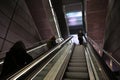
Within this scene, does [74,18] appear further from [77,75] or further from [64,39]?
[77,75]

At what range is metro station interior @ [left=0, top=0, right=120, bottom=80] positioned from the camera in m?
3.12

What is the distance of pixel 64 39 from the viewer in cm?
1211

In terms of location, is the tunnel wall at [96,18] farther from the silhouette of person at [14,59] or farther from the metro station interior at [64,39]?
the silhouette of person at [14,59]

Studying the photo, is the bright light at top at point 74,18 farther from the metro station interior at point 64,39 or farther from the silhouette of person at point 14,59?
the silhouette of person at point 14,59

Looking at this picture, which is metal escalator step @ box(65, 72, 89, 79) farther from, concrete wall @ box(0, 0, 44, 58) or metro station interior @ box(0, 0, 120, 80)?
concrete wall @ box(0, 0, 44, 58)

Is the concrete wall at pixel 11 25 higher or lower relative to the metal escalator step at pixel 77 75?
higher

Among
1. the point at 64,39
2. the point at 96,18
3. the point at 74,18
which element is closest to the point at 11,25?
the point at 64,39

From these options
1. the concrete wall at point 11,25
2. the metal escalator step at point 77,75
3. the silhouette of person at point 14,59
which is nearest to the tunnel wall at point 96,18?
the concrete wall at point 11,25

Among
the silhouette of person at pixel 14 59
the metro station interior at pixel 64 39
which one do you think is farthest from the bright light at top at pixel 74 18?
the silhouette of person at pixel 14 59

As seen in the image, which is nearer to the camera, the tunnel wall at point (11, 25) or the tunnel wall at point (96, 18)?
the tunnel wall at point (11, 25)

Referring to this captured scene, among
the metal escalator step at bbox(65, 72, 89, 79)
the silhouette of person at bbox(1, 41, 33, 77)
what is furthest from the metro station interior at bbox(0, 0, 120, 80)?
the silhouette of person at bbox(1, 41, 33, 77)

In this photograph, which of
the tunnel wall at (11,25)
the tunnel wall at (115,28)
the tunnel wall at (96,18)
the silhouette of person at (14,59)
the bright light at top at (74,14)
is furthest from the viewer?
the bright light at top at (74,14)

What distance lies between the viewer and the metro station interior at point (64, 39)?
3.12 m

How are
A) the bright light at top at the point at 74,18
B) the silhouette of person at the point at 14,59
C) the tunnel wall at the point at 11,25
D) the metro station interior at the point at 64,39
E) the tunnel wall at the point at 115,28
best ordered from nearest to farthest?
the silhouette of person at the point at 14,59
the metro station interior at the point at 64,39
the tunnel wall at the point at 11,25
the tunnel wall at the point at 115,28
the bright light at top at the point at 74,18
